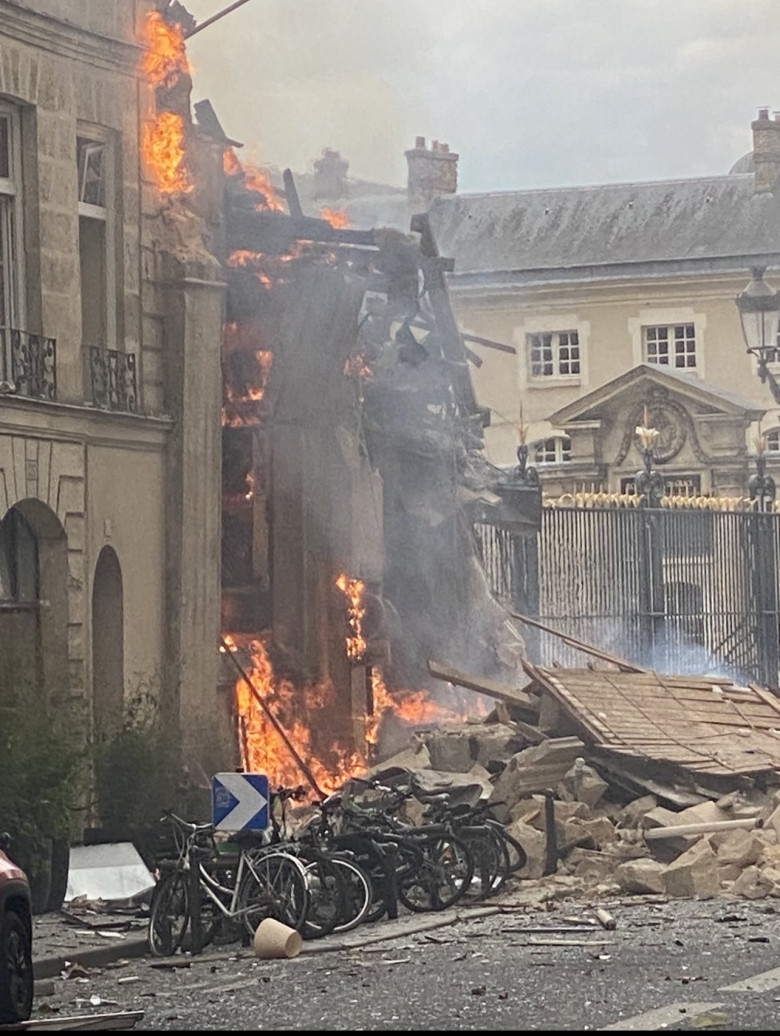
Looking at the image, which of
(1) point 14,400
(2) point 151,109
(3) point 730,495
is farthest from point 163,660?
(3) point 730,495

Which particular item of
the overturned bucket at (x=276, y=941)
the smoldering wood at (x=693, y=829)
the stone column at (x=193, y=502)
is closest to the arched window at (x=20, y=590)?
the stone column at (x=193, y=502)

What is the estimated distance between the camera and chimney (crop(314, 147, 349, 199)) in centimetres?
2884

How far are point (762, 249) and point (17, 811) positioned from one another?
42.1 metres

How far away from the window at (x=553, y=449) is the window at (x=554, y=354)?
436 centimetres

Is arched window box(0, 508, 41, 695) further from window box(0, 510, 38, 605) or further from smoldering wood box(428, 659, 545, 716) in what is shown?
smoldering wood box(428, 659, 545, 716)

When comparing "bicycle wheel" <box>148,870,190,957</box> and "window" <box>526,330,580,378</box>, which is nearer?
"bicycle wheel" <box>148,870,190,957</box>

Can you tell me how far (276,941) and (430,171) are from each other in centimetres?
4717

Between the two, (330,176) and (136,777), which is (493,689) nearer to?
(136,777)

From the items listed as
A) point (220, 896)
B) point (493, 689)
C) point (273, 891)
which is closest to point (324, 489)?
point (493, 689)

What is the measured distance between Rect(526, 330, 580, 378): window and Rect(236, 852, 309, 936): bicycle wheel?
4251 cm

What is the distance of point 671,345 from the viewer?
57.0 meters

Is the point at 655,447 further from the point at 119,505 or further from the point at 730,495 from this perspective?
the point at 119,505

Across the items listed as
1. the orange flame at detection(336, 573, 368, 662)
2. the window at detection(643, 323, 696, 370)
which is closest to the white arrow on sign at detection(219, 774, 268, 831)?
the orange flame at detection(336, 573, 368, 662)

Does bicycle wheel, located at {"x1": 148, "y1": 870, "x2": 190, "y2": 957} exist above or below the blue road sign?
below
